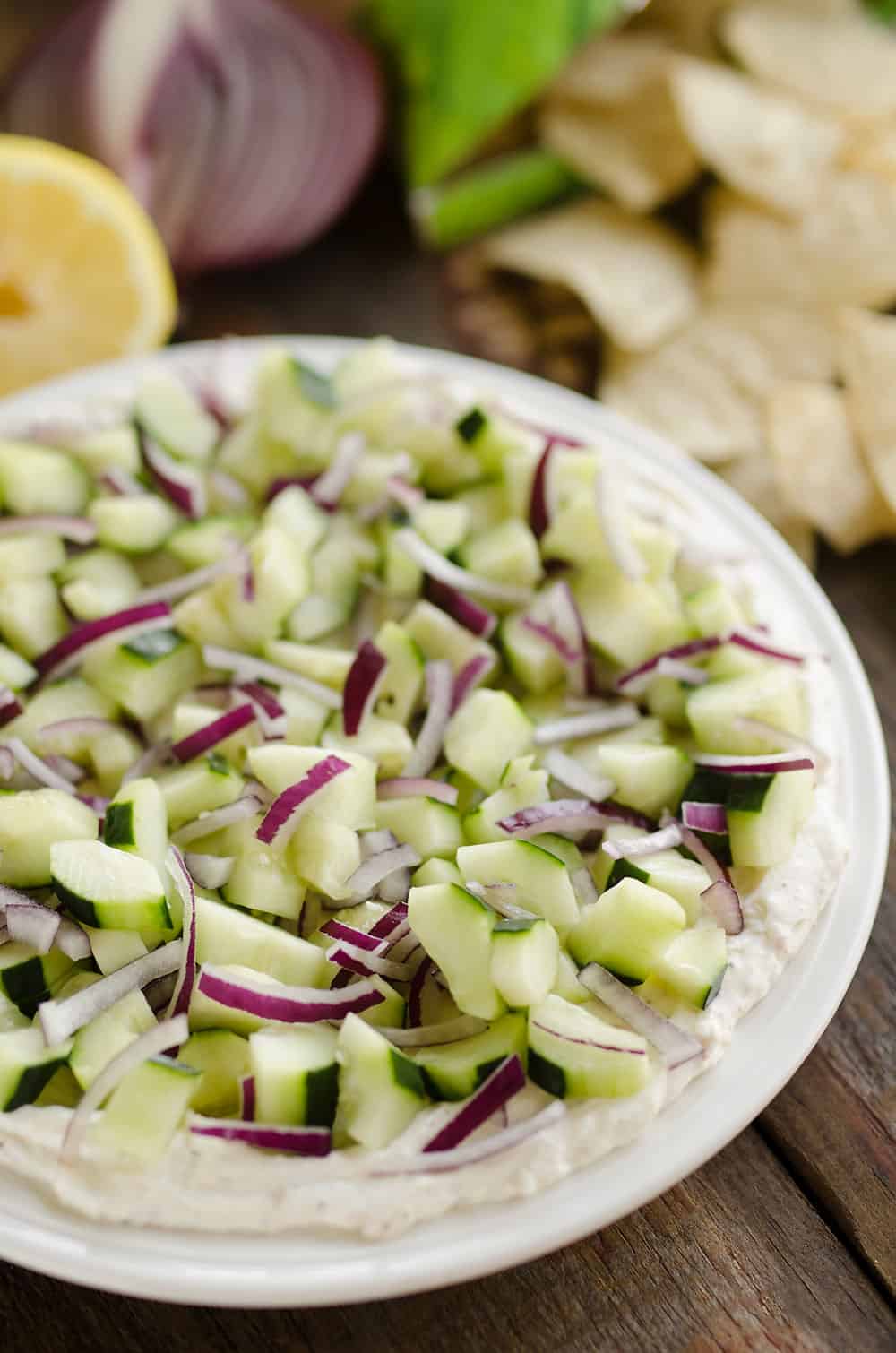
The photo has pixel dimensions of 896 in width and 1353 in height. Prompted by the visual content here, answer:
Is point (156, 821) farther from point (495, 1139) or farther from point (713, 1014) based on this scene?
point (713, 1014)

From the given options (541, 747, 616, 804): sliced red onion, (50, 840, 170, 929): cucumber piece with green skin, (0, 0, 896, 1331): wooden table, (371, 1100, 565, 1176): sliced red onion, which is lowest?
(0, 0, 896, 1331): wooden table

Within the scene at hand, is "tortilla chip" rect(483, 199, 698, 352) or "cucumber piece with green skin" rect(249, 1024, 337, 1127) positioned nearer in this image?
"cucumber piece with green skin" rect(249, 1024, 337, 1127)

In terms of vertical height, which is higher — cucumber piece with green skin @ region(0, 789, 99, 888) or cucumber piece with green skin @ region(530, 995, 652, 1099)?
cucumber piece with green skin @ region(0, 789, 99, 888)

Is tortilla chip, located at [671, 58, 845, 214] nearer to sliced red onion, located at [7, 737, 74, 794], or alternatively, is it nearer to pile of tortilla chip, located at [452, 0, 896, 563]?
pile of tortilla chip, located at [452, 0, 896, 563]

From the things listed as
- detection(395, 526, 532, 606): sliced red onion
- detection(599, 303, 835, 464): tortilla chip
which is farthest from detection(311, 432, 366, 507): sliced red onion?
detection(599, 303, 835, 464): tortilla chip

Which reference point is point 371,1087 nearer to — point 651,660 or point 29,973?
point 29,973

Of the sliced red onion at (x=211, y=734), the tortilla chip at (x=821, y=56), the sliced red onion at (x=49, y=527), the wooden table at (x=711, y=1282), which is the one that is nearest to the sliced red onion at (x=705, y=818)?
the wooden table at (x=711, y=1282)

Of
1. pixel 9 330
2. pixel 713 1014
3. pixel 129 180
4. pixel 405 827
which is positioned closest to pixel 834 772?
pixel 713 1014
